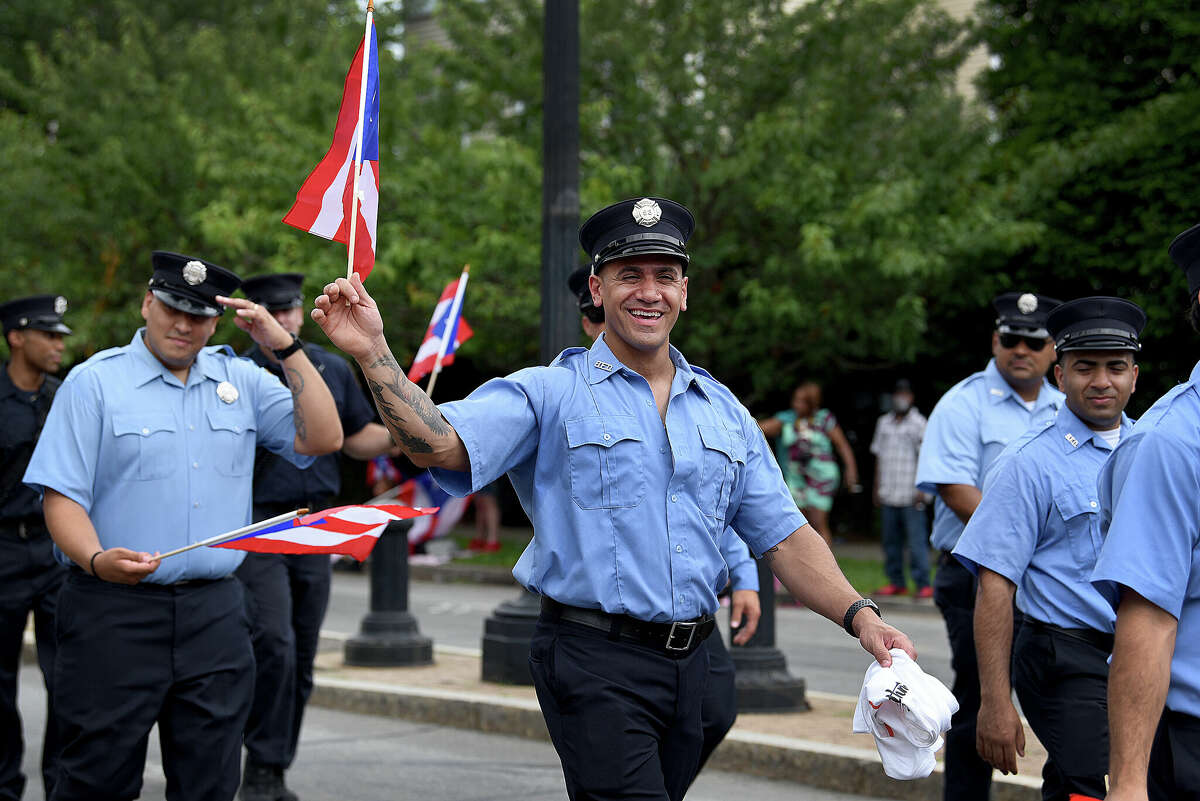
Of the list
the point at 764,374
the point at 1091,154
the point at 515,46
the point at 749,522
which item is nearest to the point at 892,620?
the point at 764,374

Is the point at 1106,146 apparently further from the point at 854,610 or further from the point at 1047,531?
the point at 854,610

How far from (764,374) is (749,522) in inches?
536

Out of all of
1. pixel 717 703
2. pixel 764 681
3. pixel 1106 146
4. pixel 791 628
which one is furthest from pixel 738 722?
pixel 1106 146

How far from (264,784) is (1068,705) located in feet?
12.1

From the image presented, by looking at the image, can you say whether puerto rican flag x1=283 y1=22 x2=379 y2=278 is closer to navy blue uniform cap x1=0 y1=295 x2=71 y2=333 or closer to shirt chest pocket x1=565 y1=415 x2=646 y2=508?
shirt chest pocket x1=565 y1=415 x2=646 y2=508

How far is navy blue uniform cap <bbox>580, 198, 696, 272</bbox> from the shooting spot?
12.7ft

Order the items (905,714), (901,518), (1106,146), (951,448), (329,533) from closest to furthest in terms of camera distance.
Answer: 1. (905,714)
2. (329,533)
3. (951,448)
4. (901,518)
5. (1106,146)

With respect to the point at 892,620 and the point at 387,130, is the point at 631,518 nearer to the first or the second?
the point at 892,620

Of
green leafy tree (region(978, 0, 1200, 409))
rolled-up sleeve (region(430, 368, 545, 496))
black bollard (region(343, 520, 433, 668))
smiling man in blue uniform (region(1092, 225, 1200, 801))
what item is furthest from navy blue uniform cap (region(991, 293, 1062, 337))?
green leafy tree (region(978, 0, 1200, 409))

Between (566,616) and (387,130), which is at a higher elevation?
(387,130)

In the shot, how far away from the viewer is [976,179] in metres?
17.7

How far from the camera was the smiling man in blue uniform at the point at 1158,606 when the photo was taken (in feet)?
9.37

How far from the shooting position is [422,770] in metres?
7.46

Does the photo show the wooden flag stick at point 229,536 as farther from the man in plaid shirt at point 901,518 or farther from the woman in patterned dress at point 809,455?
the woman in patterned dress at point 809,455
